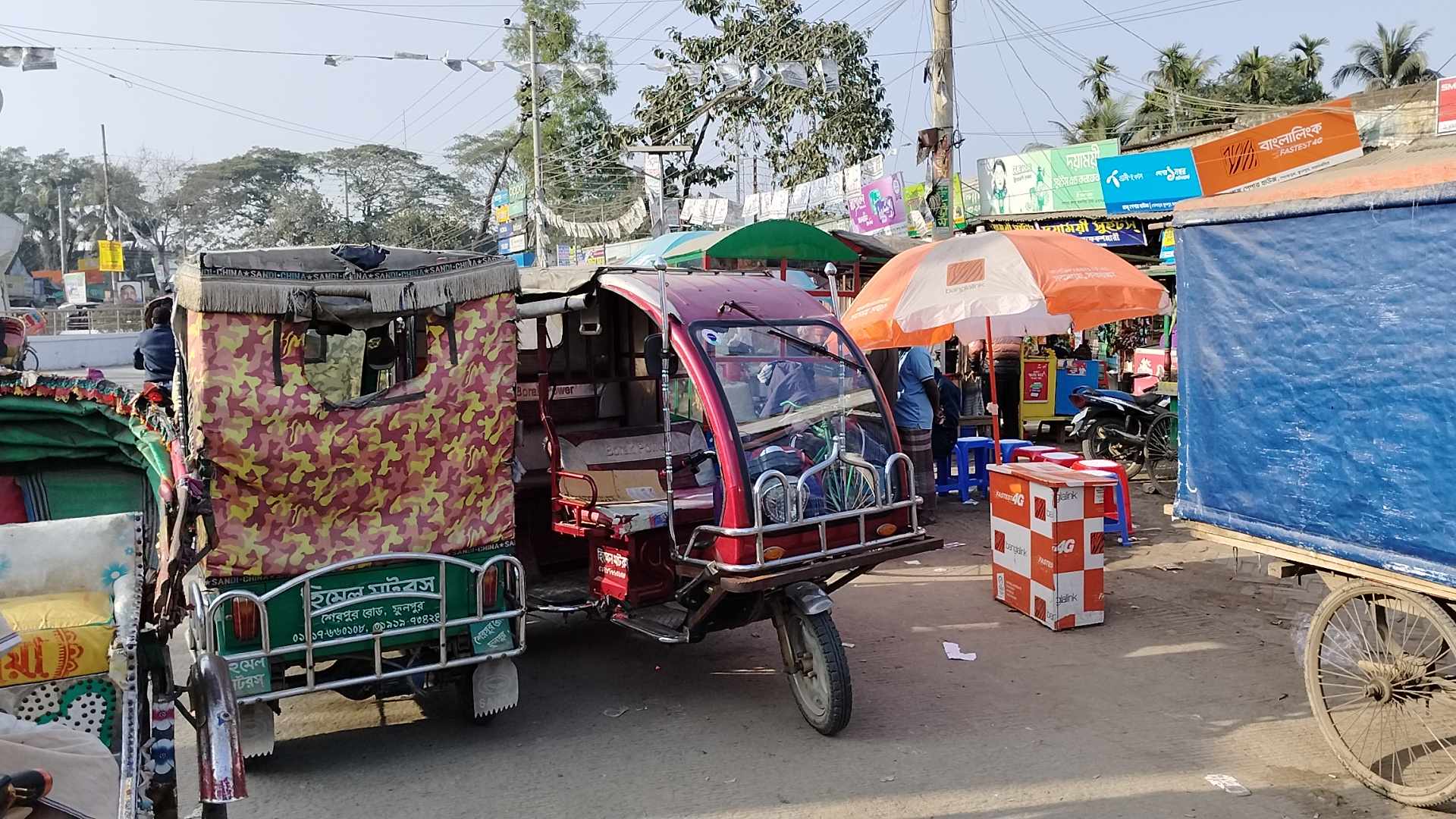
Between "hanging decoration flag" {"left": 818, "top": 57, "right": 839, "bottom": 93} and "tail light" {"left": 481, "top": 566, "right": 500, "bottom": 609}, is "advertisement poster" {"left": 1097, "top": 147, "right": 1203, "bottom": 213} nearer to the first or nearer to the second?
"hanging decoration flag" {"left": 818, "top": 57, "right": 839, "bottom": 93}

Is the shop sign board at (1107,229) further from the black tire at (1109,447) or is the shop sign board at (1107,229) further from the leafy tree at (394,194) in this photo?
the leafy tree at (394,194)

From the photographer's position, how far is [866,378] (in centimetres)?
555

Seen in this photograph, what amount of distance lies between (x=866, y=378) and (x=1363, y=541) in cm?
244

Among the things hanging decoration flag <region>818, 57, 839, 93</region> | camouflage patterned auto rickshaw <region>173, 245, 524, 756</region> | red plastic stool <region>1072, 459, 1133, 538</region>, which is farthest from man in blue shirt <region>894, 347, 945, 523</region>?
hanging decoration flag <region>818, 57, 839, 93</region>

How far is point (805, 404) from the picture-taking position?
17.6 feet

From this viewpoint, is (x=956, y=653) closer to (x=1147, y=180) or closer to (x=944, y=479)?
(x=944, y=479)

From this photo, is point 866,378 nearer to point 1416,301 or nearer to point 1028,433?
point 1416,301

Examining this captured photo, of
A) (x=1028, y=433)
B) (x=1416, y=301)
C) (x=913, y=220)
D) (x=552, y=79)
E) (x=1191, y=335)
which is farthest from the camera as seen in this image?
(x=552, y=79)

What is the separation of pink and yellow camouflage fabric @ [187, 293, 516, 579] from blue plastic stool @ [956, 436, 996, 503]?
632 centimetres

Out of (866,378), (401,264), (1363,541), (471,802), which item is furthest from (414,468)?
(1363,541)

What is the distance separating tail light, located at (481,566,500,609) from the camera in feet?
16.3

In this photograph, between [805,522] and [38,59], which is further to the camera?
[38,59]

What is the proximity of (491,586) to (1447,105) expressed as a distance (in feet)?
53.1

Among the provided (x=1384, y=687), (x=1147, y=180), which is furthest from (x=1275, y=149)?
(x=1147, y=180)
